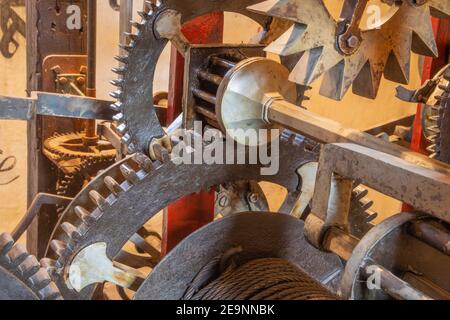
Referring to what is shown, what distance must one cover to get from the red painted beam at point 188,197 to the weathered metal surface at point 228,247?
0.48 meters

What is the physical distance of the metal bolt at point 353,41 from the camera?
136cm

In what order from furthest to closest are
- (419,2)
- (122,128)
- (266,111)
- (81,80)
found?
(81,80)
(122,128)
(266,111)
(419,2)

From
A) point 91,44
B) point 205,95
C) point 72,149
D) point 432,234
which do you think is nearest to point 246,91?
point 205,95

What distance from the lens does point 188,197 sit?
7.04 ft

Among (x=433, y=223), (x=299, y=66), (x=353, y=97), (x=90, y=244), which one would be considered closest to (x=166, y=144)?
(x=90, y=244)

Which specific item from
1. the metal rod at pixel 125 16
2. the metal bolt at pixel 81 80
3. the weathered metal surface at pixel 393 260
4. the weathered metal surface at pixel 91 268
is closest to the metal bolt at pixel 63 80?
the metal bolt at pixel 81 80

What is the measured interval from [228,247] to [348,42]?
577 mm

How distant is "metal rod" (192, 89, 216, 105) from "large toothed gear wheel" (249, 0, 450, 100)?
28 centimetres

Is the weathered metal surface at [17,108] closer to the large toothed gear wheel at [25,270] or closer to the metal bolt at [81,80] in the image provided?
the large toothed gear wheel at [25,270]

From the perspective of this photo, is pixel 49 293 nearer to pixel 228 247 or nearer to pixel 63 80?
pixel 228 247

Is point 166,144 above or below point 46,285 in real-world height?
above
